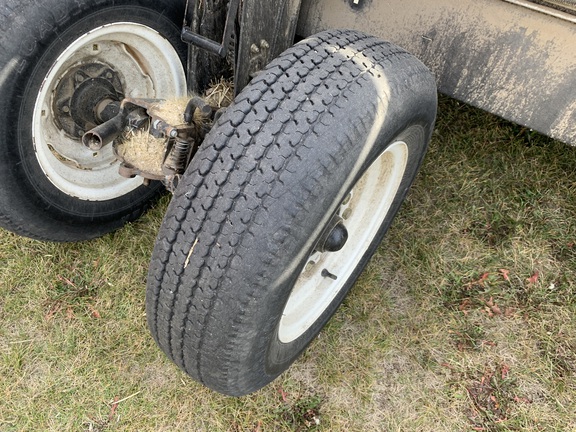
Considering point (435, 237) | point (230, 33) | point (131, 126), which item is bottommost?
point (435, 237)

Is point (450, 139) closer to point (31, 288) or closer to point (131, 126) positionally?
point (131, 126)

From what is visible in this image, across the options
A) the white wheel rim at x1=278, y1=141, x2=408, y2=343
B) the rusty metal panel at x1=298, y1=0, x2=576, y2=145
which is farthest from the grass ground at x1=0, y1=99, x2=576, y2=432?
the rusty metal panel at x1=298, y1=0, x2=576, y2=145

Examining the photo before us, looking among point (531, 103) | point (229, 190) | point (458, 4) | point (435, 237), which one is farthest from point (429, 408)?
point (458, 4)

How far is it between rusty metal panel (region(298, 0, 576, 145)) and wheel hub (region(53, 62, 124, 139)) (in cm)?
95

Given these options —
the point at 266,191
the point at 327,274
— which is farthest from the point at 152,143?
the point at 327,274

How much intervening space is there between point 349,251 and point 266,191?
1094 millimetres

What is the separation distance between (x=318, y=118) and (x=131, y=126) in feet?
2.94

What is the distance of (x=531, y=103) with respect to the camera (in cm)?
204

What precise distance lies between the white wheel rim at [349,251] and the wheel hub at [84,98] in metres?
1.11

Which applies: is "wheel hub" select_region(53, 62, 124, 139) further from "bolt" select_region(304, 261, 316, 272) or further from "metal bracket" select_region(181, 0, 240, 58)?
"bolt" select_region(304, 261, 316, 272)

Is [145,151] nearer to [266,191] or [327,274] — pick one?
[266,191]

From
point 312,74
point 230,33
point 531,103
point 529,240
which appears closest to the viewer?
point 312,74

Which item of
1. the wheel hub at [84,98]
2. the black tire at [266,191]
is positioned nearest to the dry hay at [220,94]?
the wheel hub at [84,98]

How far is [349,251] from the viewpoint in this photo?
2.49 m
